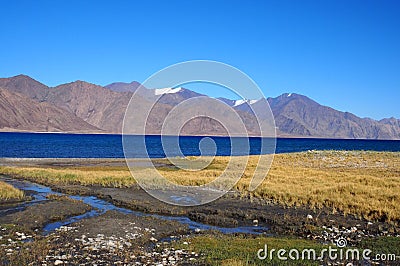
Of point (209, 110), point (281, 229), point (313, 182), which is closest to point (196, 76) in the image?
point (209, 110)

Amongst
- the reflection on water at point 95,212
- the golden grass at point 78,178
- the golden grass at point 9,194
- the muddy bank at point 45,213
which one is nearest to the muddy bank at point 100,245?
the reflection on water at point 95,212

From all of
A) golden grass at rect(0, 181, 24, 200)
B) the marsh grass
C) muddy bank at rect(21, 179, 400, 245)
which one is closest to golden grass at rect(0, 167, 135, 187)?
muddy bank at rect(21, 179, 400, 245)

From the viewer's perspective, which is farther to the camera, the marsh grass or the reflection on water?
the reflection on water

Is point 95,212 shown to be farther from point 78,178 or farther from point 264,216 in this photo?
point 78,178

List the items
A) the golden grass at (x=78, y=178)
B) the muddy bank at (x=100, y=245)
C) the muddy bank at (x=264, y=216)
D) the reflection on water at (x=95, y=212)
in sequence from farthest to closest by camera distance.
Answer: the golden grass at (x=78, y=178)
the reflection on water at (x=95, y=212)
the muddy bank at (x=264, y=216)
the muddy bank at (x=100, y=245)

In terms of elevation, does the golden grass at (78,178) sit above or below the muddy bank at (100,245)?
above

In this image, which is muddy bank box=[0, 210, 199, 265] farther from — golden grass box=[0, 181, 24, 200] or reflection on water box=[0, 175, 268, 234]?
golden grass box=[0, 181, 24, 200]

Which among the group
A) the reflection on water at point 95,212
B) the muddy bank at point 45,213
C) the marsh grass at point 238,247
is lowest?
the reflection on water at point 95,212

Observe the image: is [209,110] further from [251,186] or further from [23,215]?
[23,215]

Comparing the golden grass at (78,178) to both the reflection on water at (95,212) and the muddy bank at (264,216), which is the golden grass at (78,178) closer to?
the reflection on water at (95,212)

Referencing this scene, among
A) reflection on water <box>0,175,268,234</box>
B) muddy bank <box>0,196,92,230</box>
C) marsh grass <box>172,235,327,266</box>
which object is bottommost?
reflection on water <box>0,175,268,234</box>

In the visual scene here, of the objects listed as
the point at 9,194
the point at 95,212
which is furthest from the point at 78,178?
the point at 95,212

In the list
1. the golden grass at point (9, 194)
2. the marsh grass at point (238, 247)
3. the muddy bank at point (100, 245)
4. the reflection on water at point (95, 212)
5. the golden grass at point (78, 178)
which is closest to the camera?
the marsh grass at point (238, 247)

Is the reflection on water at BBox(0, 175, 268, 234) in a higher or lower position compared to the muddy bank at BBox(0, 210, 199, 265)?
lower
